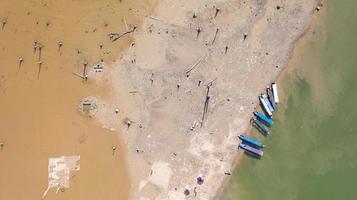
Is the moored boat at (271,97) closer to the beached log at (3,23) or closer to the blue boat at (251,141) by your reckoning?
the blue boat at (251,141)

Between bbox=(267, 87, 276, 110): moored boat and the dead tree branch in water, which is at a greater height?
the dead tree branch in water

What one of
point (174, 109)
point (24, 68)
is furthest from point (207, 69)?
point (24, 68)

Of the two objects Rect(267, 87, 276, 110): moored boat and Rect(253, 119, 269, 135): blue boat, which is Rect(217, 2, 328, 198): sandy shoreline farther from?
Rect(253, 119, 269, 135): blue boat

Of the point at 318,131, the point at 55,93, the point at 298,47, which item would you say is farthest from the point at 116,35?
the point at 318,131

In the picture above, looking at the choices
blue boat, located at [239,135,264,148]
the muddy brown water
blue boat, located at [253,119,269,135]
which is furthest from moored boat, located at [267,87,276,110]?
the muddy brown water

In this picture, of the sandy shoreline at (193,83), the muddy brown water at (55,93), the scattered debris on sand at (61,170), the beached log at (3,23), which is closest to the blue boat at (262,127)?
the sandy shoreline at (193,83)

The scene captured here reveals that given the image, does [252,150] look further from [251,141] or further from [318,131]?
[318,131]

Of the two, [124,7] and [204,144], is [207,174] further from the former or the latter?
[124,7]
